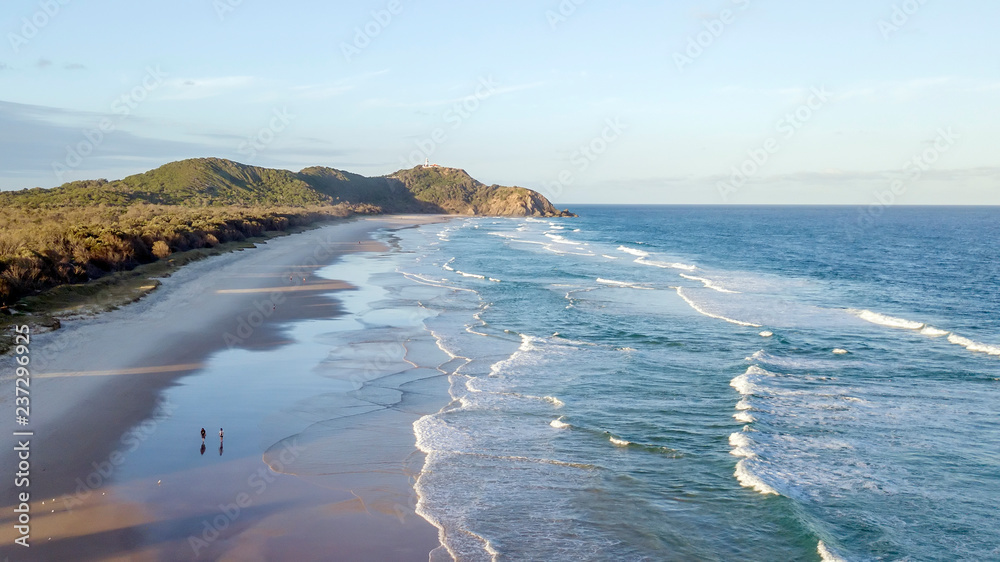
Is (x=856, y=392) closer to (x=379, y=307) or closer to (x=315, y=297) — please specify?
(x=379, y=307)

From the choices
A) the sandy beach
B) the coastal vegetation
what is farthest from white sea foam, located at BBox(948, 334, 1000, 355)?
the coastal vegetation

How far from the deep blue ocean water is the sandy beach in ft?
2.75

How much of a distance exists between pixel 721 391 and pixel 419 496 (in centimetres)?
811

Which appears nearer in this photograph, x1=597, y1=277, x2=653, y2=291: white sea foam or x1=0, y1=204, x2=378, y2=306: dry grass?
x1=0, y1=204, x2=378, y2=306: dry grass

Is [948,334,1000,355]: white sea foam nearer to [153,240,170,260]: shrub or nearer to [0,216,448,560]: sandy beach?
[0,216,448,560]: sandy beach

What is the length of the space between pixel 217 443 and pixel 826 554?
8.54 m

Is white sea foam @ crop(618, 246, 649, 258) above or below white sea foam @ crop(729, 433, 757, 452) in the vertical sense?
above

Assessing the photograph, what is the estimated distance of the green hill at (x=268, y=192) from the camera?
78.5 m

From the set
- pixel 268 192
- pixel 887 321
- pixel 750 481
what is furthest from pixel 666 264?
pixel 268 192

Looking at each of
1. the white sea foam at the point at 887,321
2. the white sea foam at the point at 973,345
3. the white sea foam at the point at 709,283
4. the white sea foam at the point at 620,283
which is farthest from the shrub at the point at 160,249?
the white sea foam at the point at 973,345

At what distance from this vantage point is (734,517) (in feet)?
28.9

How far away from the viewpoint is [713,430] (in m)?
12.1

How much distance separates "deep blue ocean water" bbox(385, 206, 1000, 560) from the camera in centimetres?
835

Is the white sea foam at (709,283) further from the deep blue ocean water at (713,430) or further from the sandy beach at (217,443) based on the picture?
the sandy beach at (217,443)
